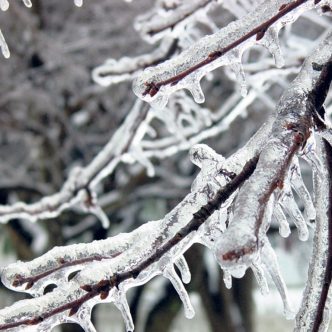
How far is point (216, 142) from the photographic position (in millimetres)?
6906

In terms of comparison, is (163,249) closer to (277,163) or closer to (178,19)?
(277,163)

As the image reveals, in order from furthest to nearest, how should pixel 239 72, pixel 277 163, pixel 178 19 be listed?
pixel 178 19 < pixel 239 72 < pixel 277 163

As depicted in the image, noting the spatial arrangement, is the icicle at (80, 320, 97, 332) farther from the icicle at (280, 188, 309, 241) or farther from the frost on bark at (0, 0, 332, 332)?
the icicle at (280, 188, 309, 241)

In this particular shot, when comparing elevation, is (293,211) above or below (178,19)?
below

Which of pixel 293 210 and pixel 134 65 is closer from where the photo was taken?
pixel 293 210

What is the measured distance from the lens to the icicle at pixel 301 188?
0.78 meters

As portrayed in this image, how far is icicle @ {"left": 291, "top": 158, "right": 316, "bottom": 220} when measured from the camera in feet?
2.57

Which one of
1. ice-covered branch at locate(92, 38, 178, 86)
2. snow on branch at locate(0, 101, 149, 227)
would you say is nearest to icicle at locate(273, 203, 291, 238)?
ice-covered branch at locate(92, 38, 178, 86)

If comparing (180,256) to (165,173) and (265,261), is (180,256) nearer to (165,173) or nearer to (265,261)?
(265,261)

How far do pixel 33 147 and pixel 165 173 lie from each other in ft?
4.44

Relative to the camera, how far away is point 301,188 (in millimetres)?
832

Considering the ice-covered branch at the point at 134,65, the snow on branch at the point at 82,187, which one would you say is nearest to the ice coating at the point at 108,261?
the ice-covered branch at the point at 134,65

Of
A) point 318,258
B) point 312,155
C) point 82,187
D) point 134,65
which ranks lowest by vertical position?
point 318,258

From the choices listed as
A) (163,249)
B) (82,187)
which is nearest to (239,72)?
(163,249)
